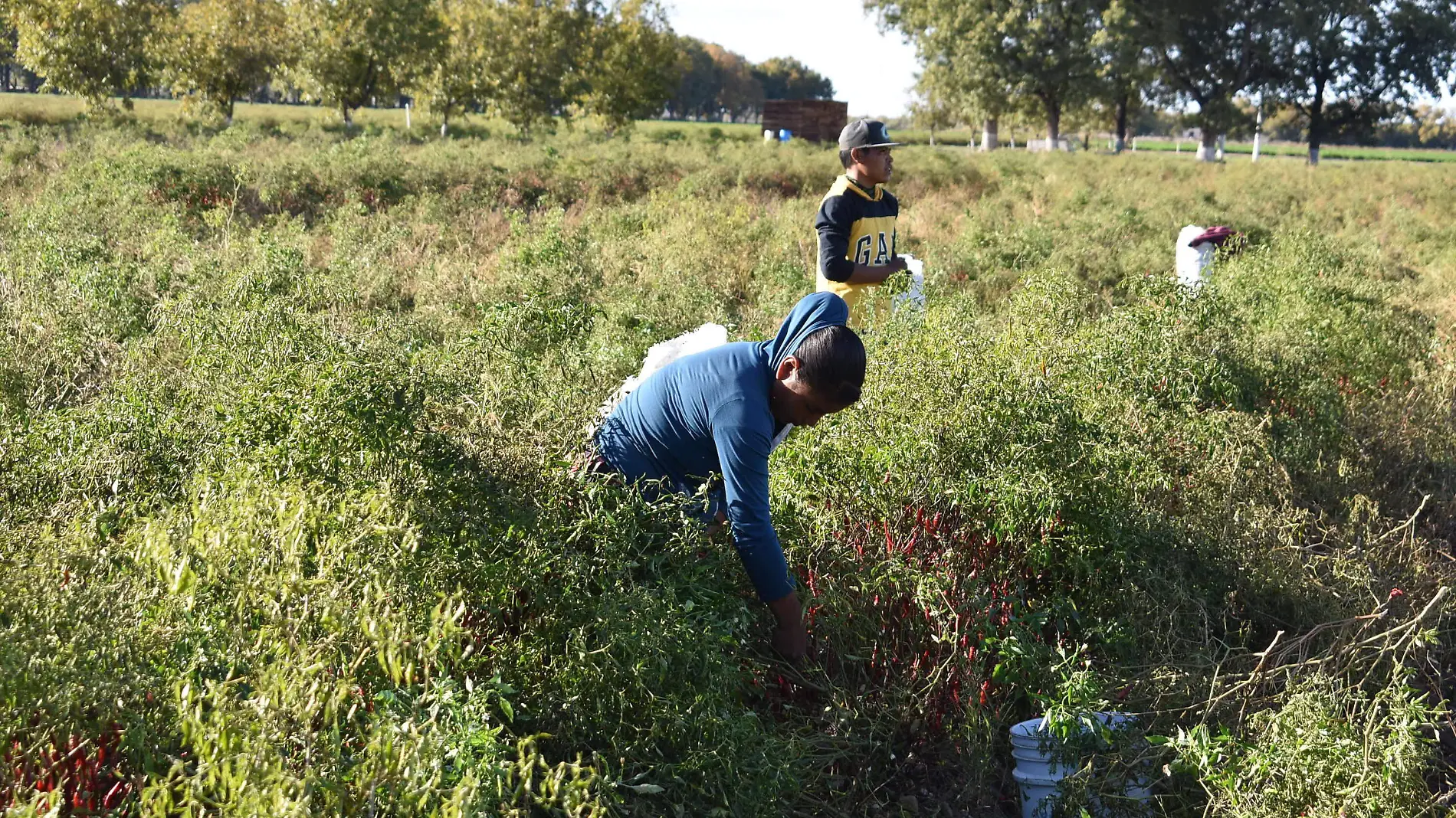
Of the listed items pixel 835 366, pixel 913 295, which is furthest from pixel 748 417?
pixel 913 295

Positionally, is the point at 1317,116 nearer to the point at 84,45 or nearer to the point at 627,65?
the point at 627,65

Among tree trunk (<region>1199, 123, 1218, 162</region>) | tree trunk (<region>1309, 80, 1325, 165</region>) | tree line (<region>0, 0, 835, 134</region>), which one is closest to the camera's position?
tree line (<region>0, 0, 835, 134</region>)

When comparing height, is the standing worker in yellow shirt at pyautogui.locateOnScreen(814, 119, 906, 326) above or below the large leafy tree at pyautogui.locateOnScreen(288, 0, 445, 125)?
below

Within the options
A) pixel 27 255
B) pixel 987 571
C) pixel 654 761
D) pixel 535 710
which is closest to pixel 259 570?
pixel 535 710

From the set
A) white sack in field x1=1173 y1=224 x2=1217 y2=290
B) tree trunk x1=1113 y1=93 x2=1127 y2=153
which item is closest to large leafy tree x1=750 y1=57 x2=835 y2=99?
tree trunk x1=1113 y1=93 x2=1127 y2=153

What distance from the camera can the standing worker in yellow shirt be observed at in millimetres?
4543

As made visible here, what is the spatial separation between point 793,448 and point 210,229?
28.3 feet

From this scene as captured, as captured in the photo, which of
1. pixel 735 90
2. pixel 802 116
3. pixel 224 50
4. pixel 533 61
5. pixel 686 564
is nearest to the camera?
pixel 686 564

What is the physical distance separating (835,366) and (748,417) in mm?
230

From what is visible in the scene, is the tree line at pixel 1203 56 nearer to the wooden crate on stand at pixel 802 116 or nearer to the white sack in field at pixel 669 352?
the wooden crate on stand at pixel 802 116

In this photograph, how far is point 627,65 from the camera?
29.0m

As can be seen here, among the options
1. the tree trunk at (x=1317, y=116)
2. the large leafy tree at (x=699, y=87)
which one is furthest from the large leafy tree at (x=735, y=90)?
the tree trunk at (x=1317, y=116)

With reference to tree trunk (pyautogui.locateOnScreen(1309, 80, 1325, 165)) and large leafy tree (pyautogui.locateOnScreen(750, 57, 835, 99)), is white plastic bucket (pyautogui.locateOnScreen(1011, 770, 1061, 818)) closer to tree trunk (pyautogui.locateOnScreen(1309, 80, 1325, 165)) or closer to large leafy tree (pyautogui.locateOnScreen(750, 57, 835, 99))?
tree trunk (pyautogui.locateOnScreen(1309, 80, 1325, 165))

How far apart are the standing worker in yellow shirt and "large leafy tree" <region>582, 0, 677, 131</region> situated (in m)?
25.3
